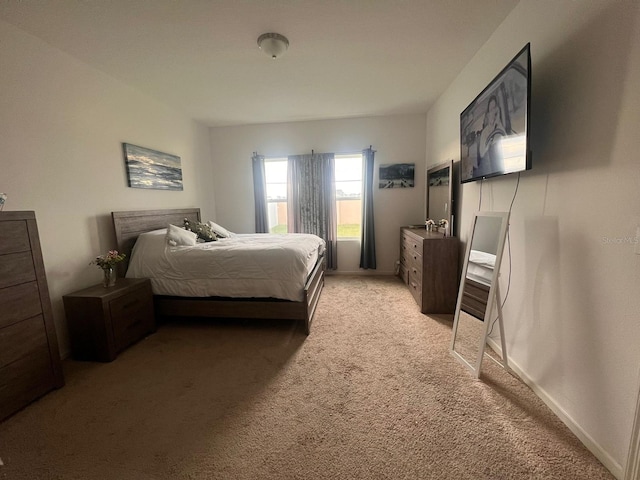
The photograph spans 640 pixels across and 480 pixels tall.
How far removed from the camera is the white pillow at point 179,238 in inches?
109

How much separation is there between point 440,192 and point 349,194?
5.02 feet

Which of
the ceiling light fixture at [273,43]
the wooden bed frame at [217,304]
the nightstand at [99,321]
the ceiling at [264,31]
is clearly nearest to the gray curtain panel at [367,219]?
the ceiling at [264,31]

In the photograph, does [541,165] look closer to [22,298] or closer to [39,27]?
[22,298]

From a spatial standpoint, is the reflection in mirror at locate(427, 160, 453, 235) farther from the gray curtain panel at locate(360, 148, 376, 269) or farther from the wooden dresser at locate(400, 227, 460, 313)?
the gray curtain panel at locate(360, 148, 376, 269)

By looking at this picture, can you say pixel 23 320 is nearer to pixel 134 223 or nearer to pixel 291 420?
pixel 134 223

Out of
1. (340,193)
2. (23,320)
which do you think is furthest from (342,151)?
(23,320)

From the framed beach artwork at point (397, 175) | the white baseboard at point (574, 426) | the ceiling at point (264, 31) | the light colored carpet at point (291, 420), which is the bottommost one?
Result: the light colored carpet at point (291, 420)

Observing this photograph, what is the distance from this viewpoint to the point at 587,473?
3.81ft

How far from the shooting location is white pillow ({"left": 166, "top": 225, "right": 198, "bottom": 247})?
2.76 m

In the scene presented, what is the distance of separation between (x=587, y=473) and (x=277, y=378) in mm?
1685

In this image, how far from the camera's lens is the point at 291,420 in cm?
147

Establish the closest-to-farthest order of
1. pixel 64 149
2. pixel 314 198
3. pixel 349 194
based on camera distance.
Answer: pixel 64 149 → pixel 314 198 → pixel 349 194

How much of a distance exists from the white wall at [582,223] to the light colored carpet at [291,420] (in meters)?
0.24

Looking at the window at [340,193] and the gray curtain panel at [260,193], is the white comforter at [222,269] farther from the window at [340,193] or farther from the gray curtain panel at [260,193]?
the window at [340,193]
